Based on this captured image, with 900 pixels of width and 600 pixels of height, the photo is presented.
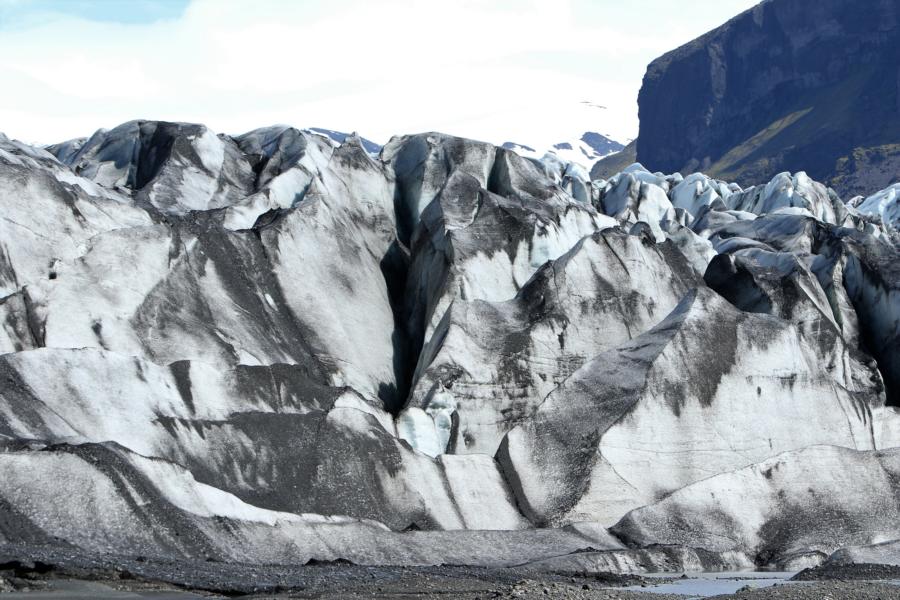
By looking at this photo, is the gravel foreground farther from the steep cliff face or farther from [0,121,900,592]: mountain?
the steep cliff face

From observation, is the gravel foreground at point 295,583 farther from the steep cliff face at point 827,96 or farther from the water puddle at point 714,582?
the steep cliff face at point 827,96

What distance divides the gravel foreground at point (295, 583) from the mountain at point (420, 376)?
44 cm

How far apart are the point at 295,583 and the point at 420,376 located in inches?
548

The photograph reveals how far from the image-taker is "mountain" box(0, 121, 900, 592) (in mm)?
22656

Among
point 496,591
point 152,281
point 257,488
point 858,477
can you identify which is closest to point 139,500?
point 257,488

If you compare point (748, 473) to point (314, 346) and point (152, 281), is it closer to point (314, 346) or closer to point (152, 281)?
point (314, 346)

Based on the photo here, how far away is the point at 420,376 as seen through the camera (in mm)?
32000

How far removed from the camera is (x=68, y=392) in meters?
24.2

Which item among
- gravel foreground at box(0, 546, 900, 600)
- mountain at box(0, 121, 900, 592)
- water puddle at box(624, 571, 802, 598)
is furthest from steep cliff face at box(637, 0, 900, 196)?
gravel foreground at box(0, 546, 900, 600)

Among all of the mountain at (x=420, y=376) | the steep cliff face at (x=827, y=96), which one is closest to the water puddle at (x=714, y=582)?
the mountain at (x=420, y=376)

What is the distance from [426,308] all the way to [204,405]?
1201 centimetres

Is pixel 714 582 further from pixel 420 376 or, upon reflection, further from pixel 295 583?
pixel 420 376

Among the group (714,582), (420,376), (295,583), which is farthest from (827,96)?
(295,583)

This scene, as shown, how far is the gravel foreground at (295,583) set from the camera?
55.1 feet
